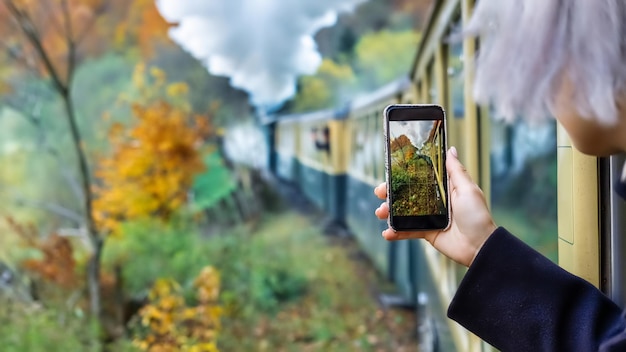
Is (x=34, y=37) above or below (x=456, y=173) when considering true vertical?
above

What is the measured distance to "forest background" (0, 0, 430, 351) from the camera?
240 centimetres

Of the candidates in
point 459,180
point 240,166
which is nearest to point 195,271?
point 240,166

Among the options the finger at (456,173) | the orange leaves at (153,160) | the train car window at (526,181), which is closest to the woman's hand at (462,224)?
the finger at (456,173)

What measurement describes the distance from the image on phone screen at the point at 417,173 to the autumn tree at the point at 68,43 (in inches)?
76.1

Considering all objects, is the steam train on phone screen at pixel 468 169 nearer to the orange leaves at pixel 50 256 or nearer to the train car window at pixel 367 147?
the train car window at pixel 367 147

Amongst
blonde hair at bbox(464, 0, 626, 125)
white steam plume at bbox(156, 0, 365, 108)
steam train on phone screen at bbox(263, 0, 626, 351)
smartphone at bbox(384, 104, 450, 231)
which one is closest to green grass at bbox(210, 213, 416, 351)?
steam train on phone screen at bbox(263, 0, 626, 351)

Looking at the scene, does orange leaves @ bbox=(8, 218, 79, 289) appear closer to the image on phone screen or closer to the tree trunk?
the tree trunk

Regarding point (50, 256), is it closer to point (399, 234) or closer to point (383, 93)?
point (383, 93)

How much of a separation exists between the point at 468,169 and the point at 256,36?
50.1 inches

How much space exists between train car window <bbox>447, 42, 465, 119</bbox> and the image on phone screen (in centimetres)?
75

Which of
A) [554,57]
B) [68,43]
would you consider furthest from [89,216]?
[554,57]

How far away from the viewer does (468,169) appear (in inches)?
53.5

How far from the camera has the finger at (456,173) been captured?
0.61 m

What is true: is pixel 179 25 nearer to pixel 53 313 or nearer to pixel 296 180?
pixel 296 180
